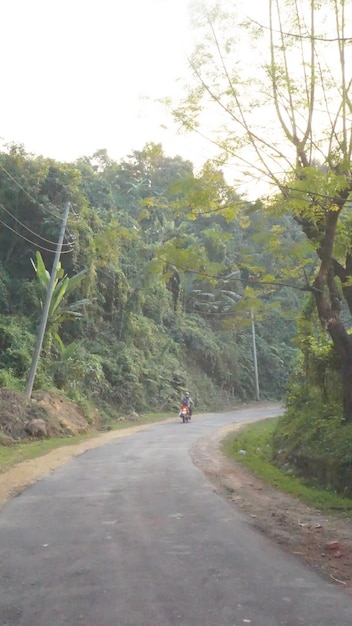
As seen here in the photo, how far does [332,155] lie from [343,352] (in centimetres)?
400

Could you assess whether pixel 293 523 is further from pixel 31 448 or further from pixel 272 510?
pixel 31 448

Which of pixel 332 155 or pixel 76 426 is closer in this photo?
pixel 332 155

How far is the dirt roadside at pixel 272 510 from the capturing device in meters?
6.02

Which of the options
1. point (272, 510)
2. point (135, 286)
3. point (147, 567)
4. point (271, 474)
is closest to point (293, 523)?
point (272, 510)

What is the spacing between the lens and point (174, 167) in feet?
162

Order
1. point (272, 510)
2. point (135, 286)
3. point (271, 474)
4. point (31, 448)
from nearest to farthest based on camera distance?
point (272, 510)
point (271, 474)
point (31, 448)
point (135, 286)

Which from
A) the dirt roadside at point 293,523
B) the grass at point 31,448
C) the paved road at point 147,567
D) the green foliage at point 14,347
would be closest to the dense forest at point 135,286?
the green foliage at point 14,347

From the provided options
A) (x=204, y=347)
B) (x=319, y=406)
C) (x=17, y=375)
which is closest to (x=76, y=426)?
(x=17, y=375)

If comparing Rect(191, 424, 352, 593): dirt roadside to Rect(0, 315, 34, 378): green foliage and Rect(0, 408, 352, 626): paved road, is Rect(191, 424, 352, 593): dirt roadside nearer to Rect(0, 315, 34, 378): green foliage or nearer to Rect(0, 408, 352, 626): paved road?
Rect(0, 408, 352, 626): paved road

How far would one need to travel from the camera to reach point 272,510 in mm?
8414

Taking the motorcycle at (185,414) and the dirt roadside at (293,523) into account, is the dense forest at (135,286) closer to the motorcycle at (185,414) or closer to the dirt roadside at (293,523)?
the dirt roadside at (293,523)

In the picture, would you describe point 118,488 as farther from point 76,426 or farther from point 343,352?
point 76,426

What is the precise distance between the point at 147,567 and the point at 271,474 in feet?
23.2

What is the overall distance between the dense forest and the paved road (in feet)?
13.7
